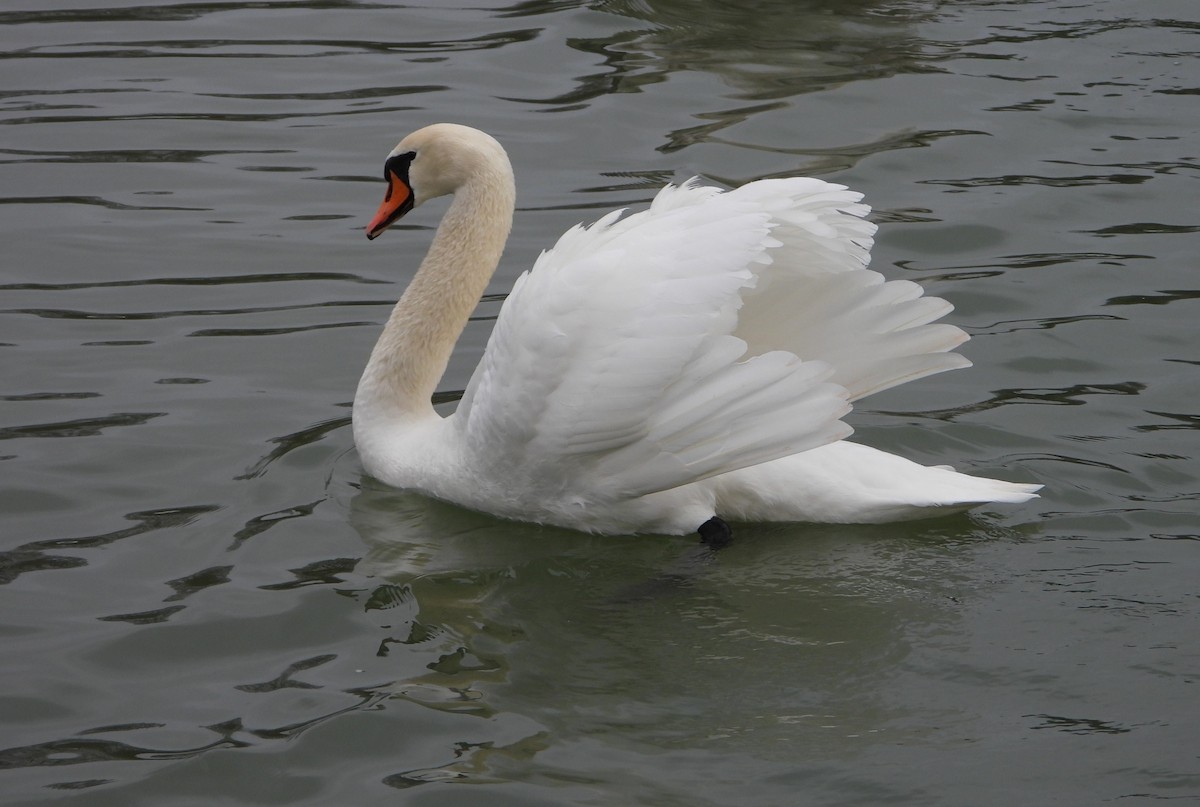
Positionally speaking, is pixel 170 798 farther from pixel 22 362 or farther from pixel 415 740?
pixel 22 362

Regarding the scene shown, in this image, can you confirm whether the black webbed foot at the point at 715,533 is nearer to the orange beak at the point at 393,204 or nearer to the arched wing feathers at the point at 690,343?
the arched wing feathers at the point at 690,343

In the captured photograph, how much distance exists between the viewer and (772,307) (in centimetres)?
546

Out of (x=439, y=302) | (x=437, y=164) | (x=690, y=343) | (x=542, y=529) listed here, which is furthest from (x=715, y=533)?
(x=437, y=164)

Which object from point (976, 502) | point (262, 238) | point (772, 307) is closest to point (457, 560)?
point (772, 307)

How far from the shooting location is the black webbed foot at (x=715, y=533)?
5.41m

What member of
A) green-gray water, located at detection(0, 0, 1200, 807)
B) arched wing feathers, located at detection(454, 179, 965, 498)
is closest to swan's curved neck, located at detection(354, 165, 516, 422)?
green-gray water, located at detection(0, 0, 1200, 807)

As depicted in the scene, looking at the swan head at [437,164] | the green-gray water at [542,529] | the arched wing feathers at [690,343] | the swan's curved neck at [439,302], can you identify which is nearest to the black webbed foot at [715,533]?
the green-gray water at [542,529]

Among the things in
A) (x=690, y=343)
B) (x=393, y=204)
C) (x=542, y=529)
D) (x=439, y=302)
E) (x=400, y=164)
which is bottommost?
(x=542, y=529)

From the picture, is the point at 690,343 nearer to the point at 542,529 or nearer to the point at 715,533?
the point at 715,533

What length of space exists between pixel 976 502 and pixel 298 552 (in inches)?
88.5

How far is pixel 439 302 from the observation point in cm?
625

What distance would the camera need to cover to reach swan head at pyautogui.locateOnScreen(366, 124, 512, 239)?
6.11 meters

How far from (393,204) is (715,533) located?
1952 millimetres

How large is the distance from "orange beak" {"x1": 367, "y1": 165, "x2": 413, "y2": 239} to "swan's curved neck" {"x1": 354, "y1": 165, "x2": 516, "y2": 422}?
7.4 inches
